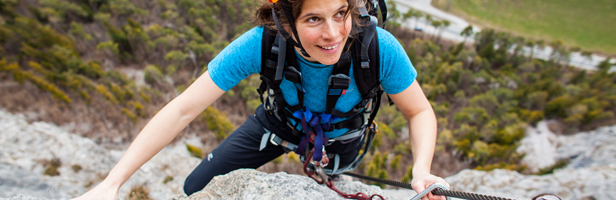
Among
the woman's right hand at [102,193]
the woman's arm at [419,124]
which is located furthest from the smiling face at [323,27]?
the woman's right hand at [102,193]

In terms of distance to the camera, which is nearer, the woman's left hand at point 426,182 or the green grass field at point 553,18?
the woman's left hand at point 426,182

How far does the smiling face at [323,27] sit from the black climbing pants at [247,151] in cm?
90

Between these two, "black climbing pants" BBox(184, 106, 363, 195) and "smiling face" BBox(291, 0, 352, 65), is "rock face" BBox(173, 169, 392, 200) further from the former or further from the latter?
"smiling face" BBox(291, 0, 352, 65)

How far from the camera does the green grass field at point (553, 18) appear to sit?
2778cm

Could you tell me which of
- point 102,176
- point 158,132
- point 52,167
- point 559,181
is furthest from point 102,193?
point 559,181

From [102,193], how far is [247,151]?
1032mm

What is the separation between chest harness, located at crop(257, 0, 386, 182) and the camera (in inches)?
56.2

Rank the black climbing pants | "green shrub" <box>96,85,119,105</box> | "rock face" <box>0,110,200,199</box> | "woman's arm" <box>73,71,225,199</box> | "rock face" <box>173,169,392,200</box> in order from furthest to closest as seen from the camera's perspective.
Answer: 1. "green shrub" <box>96,85,119,105</box>
2. "rock face" <box>0,110,200,199</box>
3. the black climbing pants
4. "rock face" <box>173,169,392,200</box>
5. "woman's arm" <box>73,71,225,199</box>

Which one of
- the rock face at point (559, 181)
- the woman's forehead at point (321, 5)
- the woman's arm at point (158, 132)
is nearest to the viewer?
the woman's forehead at point (321, 5)

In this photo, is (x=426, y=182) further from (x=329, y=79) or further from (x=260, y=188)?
(x=260, y=188)

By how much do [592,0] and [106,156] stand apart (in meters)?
58.2

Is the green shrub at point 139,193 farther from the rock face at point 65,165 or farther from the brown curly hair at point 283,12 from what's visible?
the brown curly hair at point 283,12

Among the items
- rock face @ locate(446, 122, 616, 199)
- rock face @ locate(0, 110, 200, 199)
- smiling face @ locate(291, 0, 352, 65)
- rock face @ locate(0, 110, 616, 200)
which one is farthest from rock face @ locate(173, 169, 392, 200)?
rock face @ locate(446, 122, 616, 199)

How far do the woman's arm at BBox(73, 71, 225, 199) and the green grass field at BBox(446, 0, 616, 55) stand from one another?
35747mm
